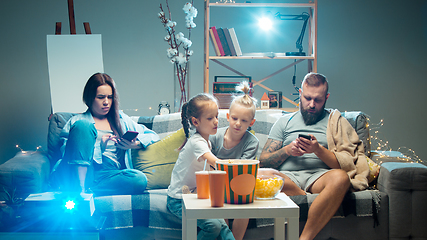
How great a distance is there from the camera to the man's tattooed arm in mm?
1901

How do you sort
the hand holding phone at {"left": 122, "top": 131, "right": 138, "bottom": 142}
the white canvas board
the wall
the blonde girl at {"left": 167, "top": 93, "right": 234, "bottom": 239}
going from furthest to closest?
the wall
the white canvas board
the hand holding phone at {"left": 122, "top": 131, "right": 138, "bottom": 142}
the blonde girl at {"left": 167, "top": 93, "right": 234, "bottom": 239}

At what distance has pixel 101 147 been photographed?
6.32 feet

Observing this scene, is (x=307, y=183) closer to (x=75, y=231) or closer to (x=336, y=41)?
(x=75, y=231)

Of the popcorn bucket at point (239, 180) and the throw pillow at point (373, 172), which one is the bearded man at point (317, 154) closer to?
the throw pillow at point (373, 172)

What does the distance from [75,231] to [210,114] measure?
2.60 feet

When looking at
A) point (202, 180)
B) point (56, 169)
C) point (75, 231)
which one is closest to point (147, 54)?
point (56, 169)

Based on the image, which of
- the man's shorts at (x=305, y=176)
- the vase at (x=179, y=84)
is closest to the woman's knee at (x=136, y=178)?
the man's shorts at (x=305, y=176)

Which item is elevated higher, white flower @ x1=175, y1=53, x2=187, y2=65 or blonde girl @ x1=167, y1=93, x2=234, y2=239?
white flower @ x1=175, y1=53, x2=187, y2=65

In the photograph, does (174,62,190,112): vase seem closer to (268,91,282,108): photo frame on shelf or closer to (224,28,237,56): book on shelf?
(224,28,237,56): book on shelf

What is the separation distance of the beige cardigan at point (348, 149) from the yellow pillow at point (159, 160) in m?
0.88

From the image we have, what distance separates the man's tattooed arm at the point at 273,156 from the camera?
1901 mm

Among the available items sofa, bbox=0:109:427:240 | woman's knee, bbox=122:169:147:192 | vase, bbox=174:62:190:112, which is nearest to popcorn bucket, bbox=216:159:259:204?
sofa, bbox=0:109:427:240

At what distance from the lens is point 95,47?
247cm

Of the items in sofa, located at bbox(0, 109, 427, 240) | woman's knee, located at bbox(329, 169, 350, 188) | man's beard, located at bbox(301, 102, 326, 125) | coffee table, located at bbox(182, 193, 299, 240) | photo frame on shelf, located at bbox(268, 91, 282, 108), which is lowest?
sofa, located at bbox(0, 109, 427, 240)
